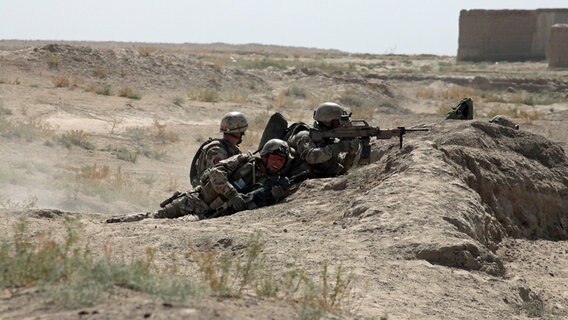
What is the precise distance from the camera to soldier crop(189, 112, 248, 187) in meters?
10.4

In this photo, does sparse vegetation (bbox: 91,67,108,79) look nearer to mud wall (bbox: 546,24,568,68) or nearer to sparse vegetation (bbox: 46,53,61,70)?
sparse vegetation (bbox: 46,53,61,70)

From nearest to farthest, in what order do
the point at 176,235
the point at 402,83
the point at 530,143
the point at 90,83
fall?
the point at 176,235
the point at 530,143
the point at 90,83
the point at 402,83

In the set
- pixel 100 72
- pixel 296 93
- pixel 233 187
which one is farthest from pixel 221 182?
pixel 296 93

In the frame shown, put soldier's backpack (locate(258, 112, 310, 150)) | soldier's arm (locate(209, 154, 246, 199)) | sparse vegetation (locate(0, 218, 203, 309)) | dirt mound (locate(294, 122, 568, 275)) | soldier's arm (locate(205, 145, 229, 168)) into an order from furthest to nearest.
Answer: soldier's backpack (locate(258, 112, 310, 150))
soldier's arm (locate(205, 145, 229, 168))
soldier's arm (locate(209, 154, 246, 199))
dirt mound (locate(294, 122, 568, 275))
sparse vegetation (locate(0, 218, 203, 309))

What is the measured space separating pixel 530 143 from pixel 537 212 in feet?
3.41

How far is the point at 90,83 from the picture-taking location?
2720 cm

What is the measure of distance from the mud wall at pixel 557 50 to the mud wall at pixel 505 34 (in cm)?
322

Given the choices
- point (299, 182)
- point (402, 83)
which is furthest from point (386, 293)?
point (402, 83)

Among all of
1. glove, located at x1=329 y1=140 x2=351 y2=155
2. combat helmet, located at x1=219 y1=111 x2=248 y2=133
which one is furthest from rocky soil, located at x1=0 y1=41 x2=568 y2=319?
combat helmet, located at x1=219 y1=111 x2=248 y2=133

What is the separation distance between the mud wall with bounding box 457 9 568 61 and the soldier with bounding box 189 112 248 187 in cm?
3218

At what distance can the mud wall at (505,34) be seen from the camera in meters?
41.8

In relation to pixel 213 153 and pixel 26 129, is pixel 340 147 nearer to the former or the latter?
pixel 213 153

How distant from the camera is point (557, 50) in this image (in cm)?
3850

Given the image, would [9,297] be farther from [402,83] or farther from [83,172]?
[402,83]
